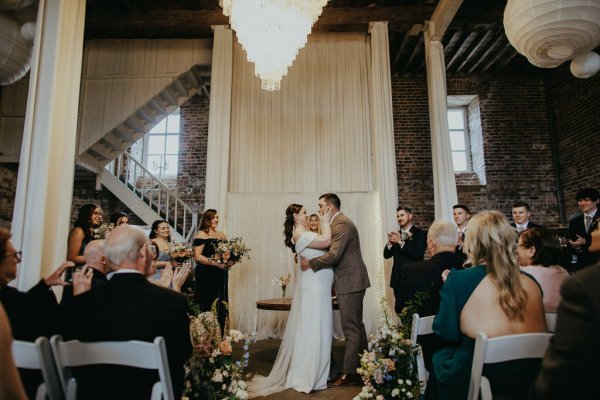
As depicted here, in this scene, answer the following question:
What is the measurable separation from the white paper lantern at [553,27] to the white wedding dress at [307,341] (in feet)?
8.09

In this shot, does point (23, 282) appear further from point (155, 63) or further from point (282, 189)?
point (155, 63)

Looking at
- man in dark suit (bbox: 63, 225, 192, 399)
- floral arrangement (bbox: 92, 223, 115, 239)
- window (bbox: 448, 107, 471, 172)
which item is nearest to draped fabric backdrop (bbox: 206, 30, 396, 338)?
floral arrangement (bbox: 92, 223, 115, 239)

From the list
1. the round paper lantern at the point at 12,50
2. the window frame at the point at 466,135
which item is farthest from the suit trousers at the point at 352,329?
the window frame at the point at 466,135

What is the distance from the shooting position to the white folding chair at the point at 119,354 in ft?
5.02

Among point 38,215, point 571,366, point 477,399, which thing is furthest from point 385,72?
point 571,366

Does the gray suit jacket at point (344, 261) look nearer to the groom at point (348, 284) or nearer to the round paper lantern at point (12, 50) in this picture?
the groom at point (348, 284)

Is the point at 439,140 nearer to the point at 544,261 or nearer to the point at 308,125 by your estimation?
the point at 308,125

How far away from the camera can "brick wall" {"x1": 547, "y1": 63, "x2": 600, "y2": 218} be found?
7961 millimetres

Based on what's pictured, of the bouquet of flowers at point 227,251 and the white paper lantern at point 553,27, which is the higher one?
the white paper lantern at point 553,27

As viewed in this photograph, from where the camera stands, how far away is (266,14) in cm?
427

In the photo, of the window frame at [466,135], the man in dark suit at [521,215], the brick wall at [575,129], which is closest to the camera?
the man in dark suit at [521,215]

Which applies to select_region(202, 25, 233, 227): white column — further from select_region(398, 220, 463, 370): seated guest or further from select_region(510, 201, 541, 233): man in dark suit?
select_region(398, 220, 463, 370): seated guest

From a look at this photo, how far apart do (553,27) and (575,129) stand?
6.36 meters

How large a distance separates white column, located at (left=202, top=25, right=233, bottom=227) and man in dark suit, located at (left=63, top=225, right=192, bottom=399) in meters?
5.07
